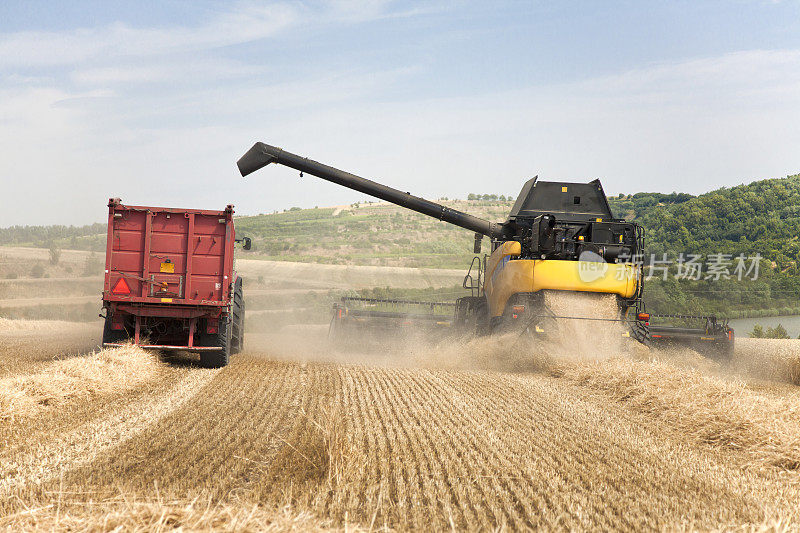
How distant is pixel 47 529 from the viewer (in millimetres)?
3682

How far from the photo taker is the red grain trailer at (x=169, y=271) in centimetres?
1204

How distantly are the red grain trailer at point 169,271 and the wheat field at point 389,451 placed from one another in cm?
106

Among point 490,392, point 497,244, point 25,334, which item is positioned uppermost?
point 497,244

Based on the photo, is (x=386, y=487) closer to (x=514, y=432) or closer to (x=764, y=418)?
(x=514, y=432)

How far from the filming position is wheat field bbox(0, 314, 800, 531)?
14.1 ft

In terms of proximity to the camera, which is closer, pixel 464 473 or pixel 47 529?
pixel 47 529

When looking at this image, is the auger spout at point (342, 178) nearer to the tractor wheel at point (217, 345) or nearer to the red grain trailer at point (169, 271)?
the red grain trailer at point (169, 271)

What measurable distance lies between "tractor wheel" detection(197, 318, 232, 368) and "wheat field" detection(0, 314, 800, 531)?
967 millimetres

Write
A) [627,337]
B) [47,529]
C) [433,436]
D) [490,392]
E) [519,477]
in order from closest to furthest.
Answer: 1. [47,529]
2. [519,477]
3. [433,436]
4. [490,392]
5. [627,337]

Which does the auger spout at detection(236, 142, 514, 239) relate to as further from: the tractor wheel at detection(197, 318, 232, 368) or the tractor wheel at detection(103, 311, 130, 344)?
the tractor wheel at detection(103, 311, 130, 344)

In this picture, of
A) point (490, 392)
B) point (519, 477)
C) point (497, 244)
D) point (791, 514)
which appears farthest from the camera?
point (497, 244)

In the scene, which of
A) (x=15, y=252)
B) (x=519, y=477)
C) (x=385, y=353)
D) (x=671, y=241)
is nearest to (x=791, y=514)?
(x=519, y=477)

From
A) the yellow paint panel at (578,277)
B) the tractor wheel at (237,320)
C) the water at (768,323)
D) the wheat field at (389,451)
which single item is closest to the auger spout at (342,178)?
the tractor wheel at (237,320)

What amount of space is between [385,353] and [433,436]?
11.8 m
